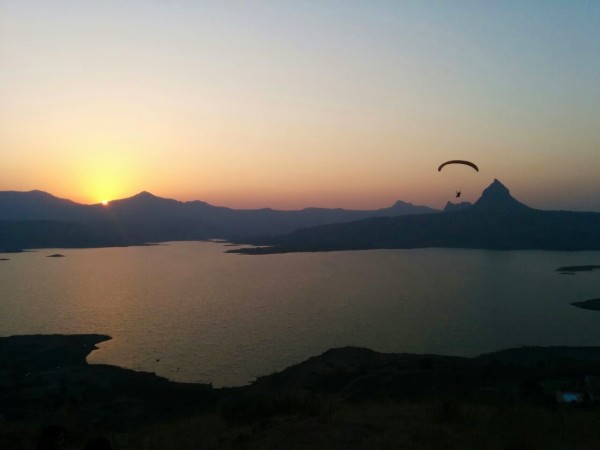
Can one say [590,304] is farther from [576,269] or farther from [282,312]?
[576,269]

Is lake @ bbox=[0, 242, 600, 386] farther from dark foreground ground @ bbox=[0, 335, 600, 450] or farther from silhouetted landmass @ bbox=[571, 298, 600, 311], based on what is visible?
dark foreground ground @ bbox=[0, 335, 600, 450]

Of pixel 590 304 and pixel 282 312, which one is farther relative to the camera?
pixel 590 304

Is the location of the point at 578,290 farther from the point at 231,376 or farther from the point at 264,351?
the point at 231,376

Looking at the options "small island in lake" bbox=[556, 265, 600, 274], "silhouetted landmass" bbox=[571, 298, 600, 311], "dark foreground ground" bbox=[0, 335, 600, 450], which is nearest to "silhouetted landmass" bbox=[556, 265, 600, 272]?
"small island in lake" bbox=[556, 265, 600, 274]

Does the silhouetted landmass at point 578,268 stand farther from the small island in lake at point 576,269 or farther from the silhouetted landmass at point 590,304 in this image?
the silhouetted landmass at point 590,304

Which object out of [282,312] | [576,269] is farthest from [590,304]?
[576,269]

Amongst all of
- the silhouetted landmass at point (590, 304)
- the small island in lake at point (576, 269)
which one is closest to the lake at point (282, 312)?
the silhouetted landmass at point (590, 304)
